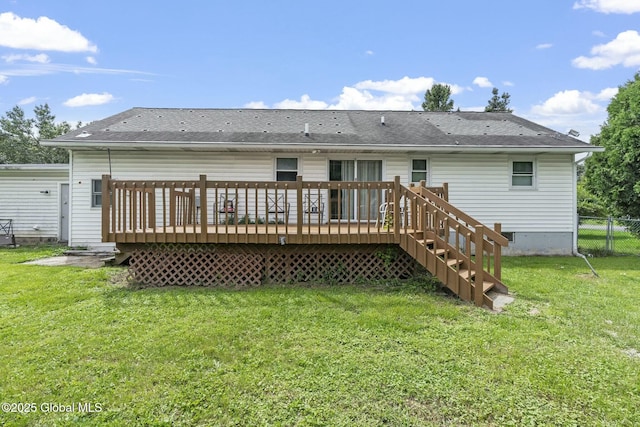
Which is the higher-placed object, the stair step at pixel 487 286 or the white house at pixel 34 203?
the white house at pixel 34 203

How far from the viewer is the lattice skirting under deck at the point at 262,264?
18.5ft

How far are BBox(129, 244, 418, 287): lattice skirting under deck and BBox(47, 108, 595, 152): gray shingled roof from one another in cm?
343

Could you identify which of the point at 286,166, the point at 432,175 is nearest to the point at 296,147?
the point at 286,166

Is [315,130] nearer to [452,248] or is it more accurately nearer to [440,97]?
[452,248]

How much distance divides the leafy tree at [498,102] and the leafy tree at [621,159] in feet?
55.8

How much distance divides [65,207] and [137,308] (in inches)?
364

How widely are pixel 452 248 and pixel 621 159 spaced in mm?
12326

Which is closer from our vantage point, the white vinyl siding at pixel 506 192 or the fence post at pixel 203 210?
the fence post at pixel 203 210

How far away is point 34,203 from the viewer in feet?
36.9

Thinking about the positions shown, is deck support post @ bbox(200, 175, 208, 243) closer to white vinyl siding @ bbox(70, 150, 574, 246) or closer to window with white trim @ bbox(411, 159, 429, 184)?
white vinyl siding @ bbox(70, 150, 574, 246)

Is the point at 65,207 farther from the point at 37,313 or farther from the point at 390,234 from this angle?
the point at 390,234

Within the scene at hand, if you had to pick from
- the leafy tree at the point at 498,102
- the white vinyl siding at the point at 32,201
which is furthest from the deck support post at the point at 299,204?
the leafy tree at the point at 498,102

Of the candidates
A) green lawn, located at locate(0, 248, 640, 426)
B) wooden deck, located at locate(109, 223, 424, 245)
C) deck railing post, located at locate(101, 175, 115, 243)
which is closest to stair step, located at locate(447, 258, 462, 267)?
green lawn, located at locate(0, 248, 640, 426)

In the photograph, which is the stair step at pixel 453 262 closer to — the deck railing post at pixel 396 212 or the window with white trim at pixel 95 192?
the deck railing post at pixel 396 212
